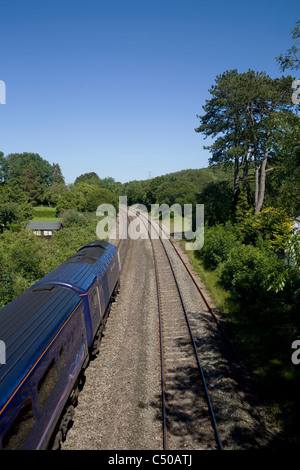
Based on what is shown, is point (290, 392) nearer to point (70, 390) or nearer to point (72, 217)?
point (70, 390)

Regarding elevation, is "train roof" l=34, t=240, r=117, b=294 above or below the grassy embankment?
above

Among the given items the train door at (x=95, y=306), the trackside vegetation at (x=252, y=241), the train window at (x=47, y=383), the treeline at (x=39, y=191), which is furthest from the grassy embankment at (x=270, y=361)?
the treeline at (x=39, y=191)

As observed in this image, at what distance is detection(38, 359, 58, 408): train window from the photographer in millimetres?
5227

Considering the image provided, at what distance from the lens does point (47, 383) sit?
5.50 meters

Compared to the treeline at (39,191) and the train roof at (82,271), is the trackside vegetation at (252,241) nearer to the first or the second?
the treeline at (39,191)

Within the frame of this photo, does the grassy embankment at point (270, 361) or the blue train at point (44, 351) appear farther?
the grassy embankment at point (270, 361)

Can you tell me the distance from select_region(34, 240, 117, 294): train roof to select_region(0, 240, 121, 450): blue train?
0.12 ft

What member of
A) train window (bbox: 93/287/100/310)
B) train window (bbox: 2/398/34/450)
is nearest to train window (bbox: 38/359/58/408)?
train window (bbox: 2/398/34/450)

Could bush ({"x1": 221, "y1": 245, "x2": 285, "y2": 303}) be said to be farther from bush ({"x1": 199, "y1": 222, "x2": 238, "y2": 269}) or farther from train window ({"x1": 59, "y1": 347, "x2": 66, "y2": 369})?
train window ({"x1": 59, "y1": 347, "x2": 66, "y2": 369})

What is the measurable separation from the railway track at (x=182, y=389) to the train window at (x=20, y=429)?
11.3 ft

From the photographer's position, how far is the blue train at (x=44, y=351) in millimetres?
4402

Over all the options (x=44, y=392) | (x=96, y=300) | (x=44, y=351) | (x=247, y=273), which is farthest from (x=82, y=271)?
(x=247, y=273)

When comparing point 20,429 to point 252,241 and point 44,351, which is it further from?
point 252,241
